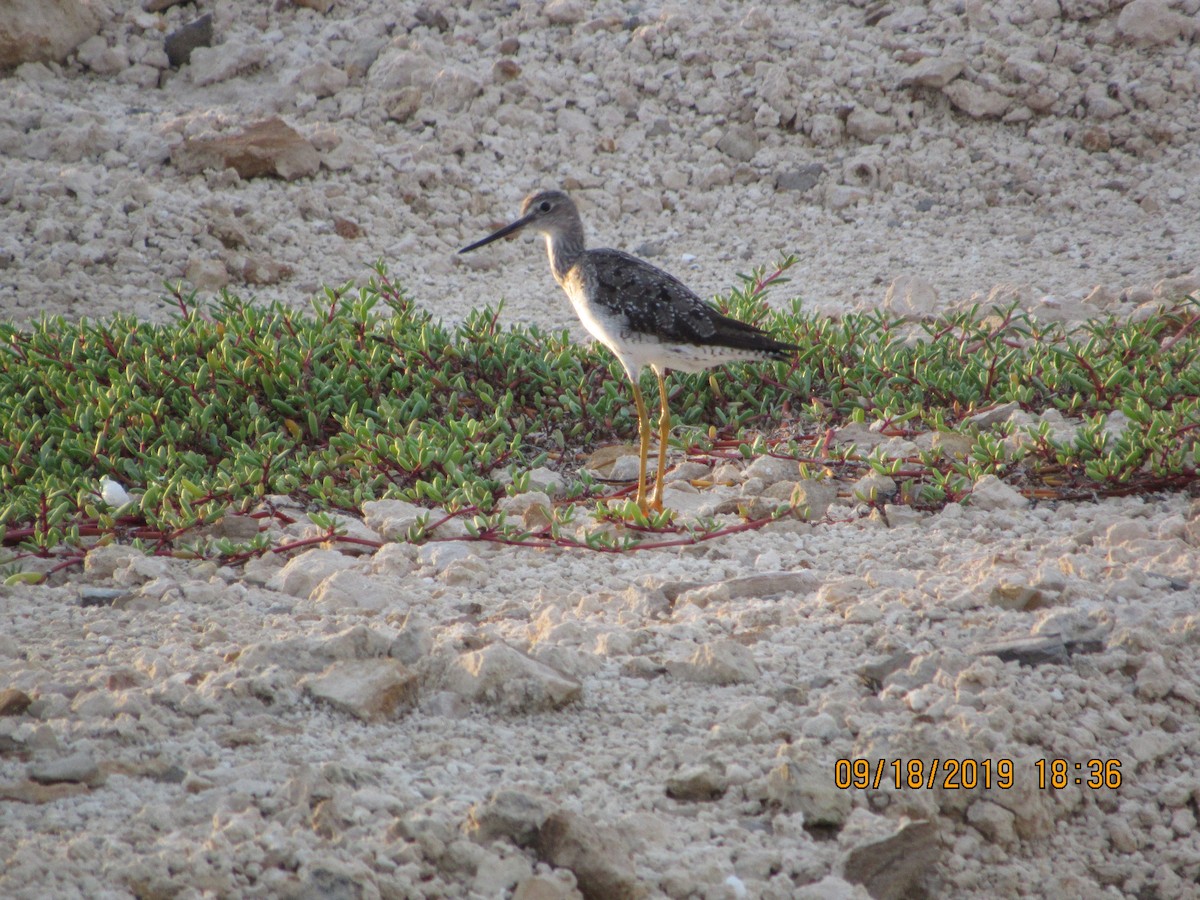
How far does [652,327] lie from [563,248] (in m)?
1.08

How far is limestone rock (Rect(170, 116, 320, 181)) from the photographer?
8.20 metres

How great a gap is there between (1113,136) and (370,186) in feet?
18.8

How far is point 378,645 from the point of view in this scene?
10.2 ft

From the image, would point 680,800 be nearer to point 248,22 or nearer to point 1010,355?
point 1010,355

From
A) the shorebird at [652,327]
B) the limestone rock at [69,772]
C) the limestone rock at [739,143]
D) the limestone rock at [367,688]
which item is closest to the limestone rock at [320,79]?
the limestone rock at [739,143]

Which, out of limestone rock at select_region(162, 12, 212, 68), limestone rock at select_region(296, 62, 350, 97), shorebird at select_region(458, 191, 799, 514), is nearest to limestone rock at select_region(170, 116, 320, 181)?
limestone rock at select_region(296, 62, 350, 97)

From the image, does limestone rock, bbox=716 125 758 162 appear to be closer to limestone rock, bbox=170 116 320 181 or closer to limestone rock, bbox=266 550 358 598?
limestone rock, bbox=170 116 320 181

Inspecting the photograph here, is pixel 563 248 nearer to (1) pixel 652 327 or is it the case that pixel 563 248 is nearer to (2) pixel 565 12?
(1) pixel 652 327

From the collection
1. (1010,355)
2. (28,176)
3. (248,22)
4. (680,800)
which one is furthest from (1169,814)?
(248,22)

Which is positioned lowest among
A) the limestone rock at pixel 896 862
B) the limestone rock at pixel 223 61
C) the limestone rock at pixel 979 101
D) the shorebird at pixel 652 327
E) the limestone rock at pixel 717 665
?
the limestone rock at pixel 896 862
